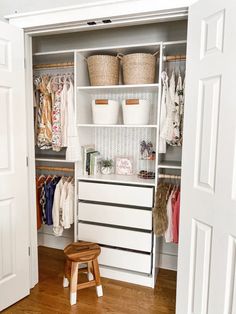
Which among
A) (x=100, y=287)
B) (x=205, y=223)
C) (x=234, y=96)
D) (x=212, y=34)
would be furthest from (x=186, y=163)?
(x=100, y=287)

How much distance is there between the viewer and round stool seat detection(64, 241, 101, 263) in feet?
6.72

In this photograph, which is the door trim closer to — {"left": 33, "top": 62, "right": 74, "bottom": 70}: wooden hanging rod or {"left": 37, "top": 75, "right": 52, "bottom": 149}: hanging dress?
{"left": 33, "top": 62, "right": 74, "bottom": 70}: wooden hanging rod

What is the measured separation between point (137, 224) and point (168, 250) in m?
0.61

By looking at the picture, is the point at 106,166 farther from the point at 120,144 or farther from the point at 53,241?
the point at 53,241

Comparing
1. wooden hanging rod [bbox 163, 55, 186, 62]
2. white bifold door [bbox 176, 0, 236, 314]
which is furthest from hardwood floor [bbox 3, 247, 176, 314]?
wooden hanging rod [bbox 163, 55, 186, 62]

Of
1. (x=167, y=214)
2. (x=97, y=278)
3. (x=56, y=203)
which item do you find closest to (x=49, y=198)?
(x=56, y=203)

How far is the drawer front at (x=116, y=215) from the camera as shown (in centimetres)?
222

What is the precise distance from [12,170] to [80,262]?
89cm

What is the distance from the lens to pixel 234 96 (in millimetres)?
1272

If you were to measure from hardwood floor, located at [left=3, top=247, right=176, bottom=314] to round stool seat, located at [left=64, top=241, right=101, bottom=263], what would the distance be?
1.18 ft

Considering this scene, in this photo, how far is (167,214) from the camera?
216cm

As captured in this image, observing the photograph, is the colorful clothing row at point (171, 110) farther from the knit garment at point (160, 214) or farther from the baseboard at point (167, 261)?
the baseboard at point (167, 261)

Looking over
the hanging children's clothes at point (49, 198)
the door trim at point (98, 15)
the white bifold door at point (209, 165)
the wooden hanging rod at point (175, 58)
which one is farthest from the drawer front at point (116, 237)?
the door trim at point (98, 15)

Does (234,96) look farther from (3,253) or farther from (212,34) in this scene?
(3,253)
